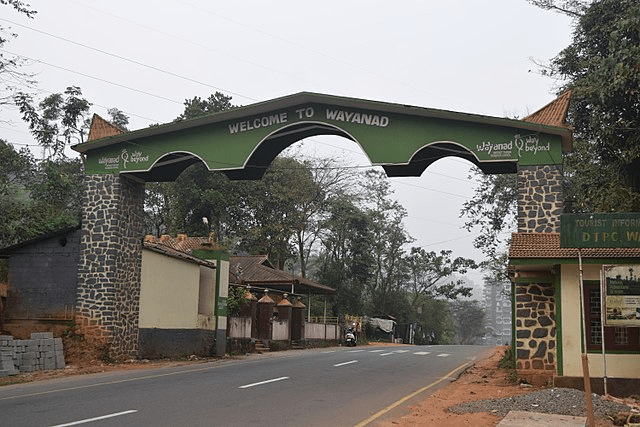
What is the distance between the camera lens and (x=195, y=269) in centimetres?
2695

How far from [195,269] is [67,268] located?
5473mm

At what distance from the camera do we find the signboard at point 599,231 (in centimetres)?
1167

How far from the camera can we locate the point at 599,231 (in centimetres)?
1178

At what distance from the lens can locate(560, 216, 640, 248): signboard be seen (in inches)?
460

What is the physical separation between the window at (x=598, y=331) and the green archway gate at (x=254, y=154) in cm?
400

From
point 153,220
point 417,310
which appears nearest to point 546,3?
point 153,220

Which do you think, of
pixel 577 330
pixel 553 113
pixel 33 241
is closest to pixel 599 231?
pixel 577 330

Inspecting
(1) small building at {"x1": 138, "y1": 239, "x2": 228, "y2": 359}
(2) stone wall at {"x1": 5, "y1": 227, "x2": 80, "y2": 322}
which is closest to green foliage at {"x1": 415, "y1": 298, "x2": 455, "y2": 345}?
(1) small building at {"x1": 138, "y1": 239, "x2": 228, "y2": 359}

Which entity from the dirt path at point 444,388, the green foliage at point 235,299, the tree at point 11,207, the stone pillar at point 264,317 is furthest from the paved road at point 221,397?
the stone pillar at point 264,317

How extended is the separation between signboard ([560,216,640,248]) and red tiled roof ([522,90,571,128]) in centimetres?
697

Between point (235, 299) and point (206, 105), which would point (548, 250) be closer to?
point (235, 299)

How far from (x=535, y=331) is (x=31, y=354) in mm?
13185

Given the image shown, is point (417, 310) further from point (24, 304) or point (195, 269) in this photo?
point (24, 304)

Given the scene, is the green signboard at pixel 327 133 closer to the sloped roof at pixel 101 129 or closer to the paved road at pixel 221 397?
the sloped roof at pixel 101 129
